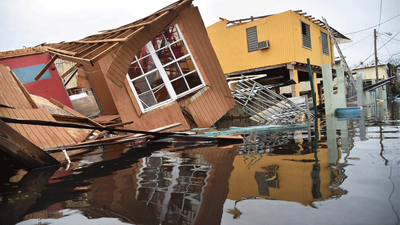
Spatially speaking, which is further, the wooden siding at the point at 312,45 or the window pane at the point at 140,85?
the wooden siding at the point at 312,45

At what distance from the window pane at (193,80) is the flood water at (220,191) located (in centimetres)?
677

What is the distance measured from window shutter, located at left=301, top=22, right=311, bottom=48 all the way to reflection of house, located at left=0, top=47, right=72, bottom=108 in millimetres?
16002

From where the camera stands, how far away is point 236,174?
367 cm

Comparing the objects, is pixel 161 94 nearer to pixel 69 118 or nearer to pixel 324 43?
pixel 69 118

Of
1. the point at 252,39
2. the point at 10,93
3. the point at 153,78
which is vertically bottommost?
the point at 10,93

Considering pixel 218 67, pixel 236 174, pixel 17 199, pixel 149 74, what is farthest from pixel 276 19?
pixel 17 199

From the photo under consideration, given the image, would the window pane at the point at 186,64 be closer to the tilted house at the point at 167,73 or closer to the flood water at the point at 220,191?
the tilted house at the point at 167,73

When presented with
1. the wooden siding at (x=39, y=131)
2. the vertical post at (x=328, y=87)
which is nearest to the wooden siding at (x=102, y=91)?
the wooden siding at (x=39, y=131)

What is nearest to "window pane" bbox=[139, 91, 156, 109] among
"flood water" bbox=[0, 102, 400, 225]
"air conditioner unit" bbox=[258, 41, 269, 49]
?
"flood water" bbox=[0, 102, 400, 225]

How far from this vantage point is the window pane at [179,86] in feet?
36.6

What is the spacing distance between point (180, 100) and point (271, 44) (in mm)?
11136

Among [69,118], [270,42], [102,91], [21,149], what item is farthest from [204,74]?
[270,42]

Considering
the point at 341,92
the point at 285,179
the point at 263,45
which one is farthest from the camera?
the point at 263,45

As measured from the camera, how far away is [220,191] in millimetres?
2982
